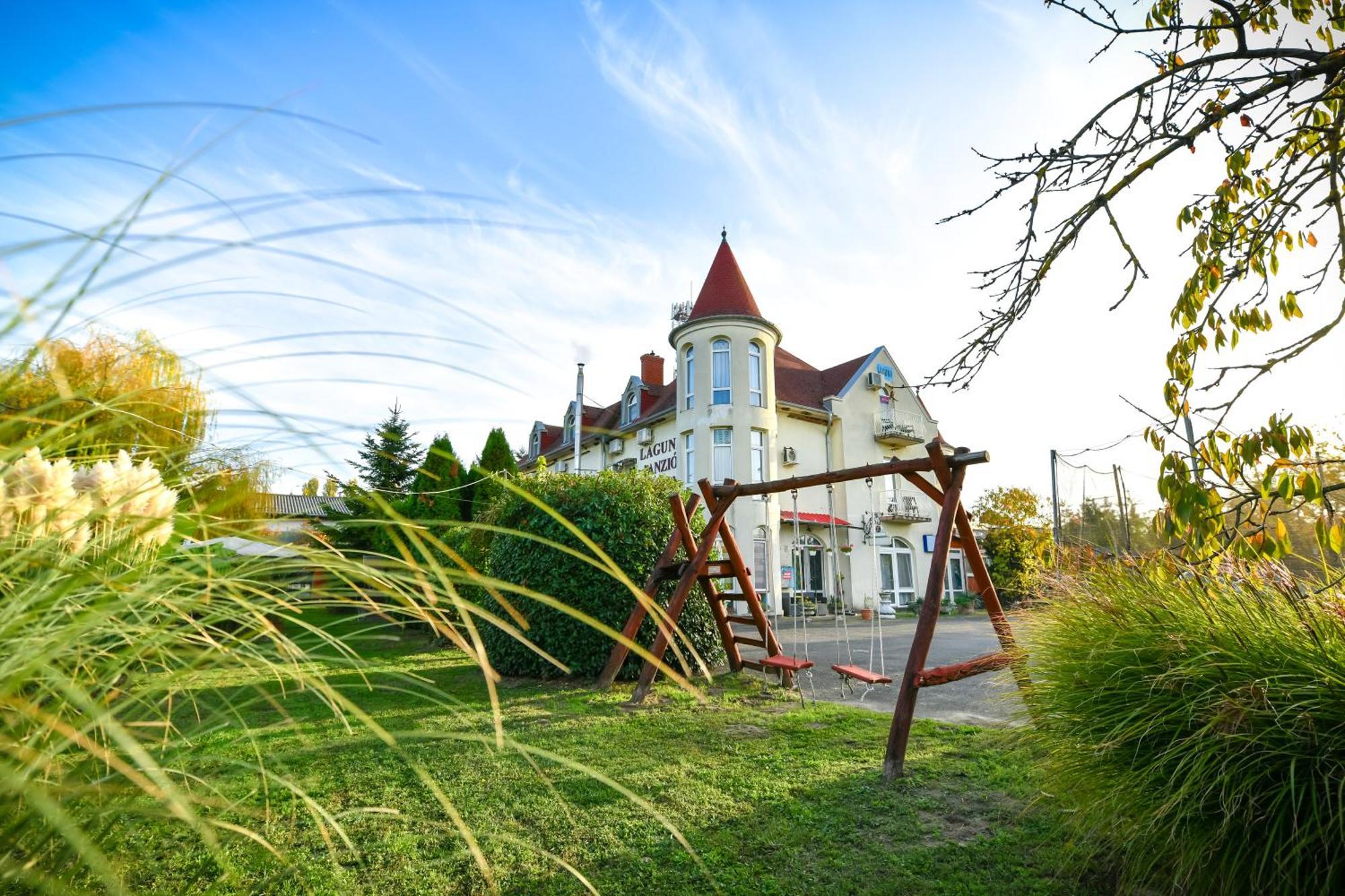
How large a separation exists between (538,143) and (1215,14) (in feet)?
10.3

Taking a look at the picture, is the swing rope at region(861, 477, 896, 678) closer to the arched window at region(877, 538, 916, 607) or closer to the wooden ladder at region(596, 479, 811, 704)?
the arched window at region(877, 538, 916, 607)

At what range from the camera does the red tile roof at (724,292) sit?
19.6 m

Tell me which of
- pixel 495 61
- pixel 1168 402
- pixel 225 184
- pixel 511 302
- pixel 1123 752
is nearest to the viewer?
pixel 225 184

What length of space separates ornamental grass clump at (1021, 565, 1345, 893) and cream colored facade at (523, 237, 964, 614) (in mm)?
14256

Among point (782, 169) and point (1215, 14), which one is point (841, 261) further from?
point (1215, 14)

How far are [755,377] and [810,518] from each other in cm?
455

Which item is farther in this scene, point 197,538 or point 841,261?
point 841,261

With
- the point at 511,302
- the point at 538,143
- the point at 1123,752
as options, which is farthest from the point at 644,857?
the point at 538,143

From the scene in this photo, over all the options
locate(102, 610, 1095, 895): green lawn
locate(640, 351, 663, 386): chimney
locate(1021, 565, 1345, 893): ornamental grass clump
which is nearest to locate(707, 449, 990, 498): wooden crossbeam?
locate(102, 610, 1095, 895): green lawn

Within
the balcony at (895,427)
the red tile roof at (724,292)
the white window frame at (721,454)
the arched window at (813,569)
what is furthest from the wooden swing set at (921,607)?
the balcony at (895,427)

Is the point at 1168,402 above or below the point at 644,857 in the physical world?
above

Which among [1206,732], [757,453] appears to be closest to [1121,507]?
[1206,732]

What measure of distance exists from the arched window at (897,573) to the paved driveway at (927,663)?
3521 millimetres

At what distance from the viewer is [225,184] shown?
122 centimetres
